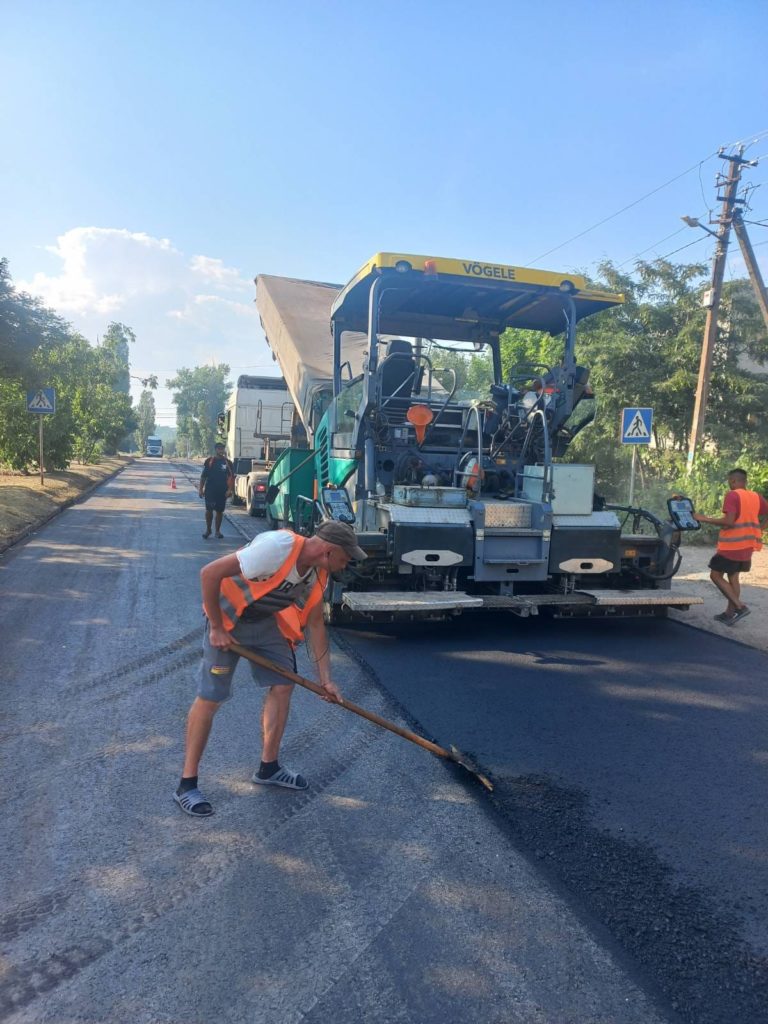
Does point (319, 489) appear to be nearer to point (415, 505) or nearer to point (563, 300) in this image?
point (415, 505)

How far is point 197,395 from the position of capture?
9394cm

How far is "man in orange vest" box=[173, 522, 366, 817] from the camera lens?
3.20 metres

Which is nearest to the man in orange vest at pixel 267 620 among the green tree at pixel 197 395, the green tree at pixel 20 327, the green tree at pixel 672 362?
the green tree at pixel 20 327

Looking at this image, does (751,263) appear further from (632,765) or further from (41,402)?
(41,402)

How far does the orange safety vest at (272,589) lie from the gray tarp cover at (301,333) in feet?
17.7

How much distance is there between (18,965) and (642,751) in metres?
3.26

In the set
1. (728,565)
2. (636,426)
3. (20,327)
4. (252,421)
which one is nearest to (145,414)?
(252,421)

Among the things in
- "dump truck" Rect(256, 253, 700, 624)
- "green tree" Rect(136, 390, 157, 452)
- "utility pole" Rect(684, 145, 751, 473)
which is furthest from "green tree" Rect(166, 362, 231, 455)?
"dump truck" Rect(256, 253, 700, 624)

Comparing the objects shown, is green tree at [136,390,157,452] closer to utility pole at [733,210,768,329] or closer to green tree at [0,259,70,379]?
green tree at [0,259,70,379]

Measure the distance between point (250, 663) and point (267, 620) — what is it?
0.21 metres

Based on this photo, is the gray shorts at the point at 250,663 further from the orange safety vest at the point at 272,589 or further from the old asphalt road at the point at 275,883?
the old asphalt road at the point at 275,883

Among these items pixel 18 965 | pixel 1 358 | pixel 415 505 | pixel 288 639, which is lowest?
pixel 18 965

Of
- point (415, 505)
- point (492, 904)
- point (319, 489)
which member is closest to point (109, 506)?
point (319, 489)

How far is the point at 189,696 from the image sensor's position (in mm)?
4910
